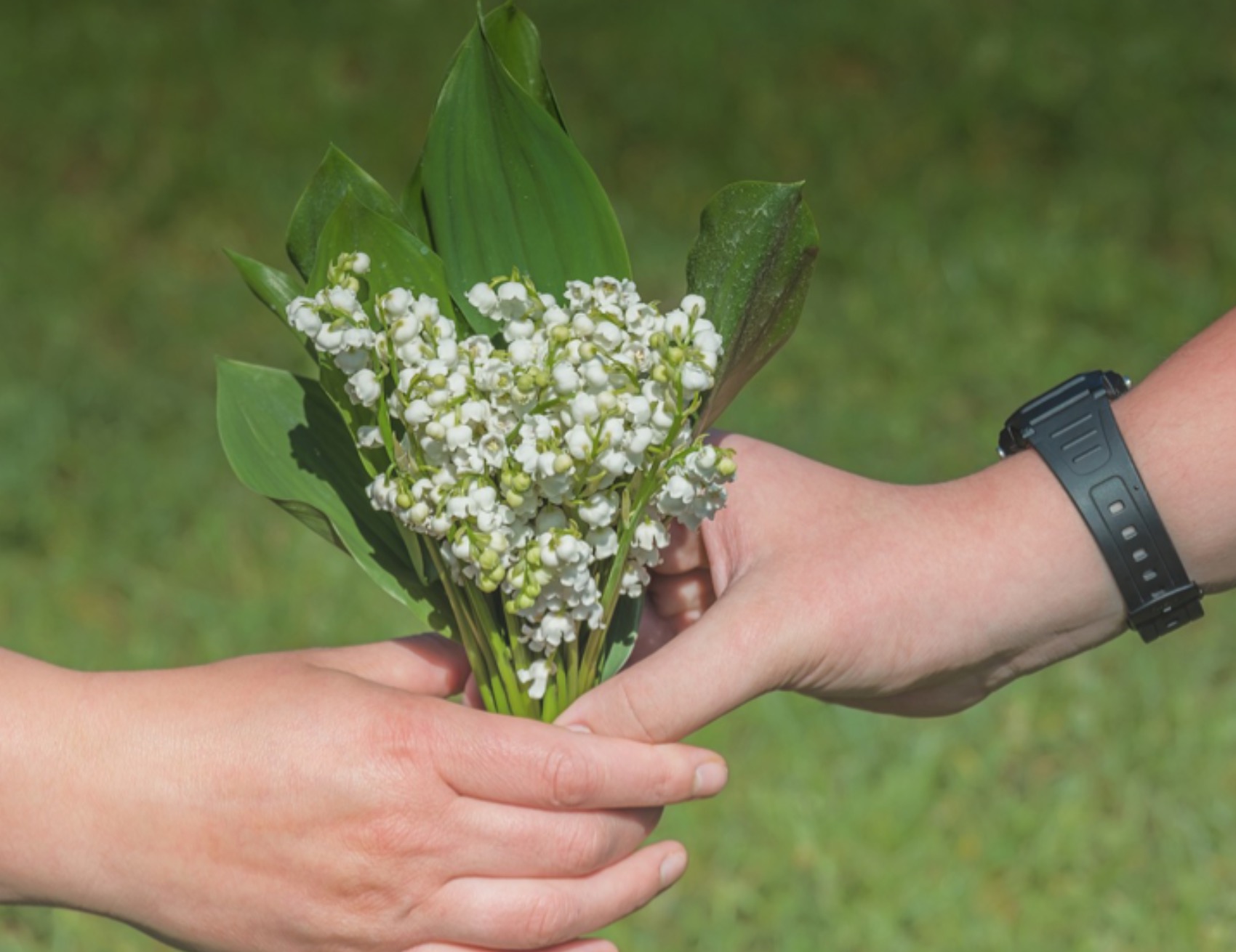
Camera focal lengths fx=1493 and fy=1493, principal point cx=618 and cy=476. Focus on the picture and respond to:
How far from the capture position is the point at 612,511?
3.46ft

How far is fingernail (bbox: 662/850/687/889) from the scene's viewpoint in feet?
4.14

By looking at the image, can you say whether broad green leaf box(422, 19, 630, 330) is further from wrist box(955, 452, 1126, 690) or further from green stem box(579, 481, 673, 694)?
wrist box(955, 452, 1126, 690)

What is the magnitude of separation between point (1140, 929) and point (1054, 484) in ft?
3.18

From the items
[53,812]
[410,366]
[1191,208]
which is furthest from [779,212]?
[1191,208]

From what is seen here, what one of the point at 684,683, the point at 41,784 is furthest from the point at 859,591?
the point at 41,784

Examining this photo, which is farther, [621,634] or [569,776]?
[621,634]

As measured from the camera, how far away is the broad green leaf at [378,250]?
3.58 feet

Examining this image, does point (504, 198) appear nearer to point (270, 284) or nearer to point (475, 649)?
point (270, 284)

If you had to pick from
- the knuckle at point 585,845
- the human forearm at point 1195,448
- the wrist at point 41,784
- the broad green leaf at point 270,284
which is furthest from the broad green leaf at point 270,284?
the human forearm at point 1195,448

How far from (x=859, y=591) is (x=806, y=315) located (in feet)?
6.62

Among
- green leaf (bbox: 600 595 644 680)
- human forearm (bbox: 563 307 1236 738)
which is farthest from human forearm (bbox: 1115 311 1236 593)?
green leaf (bbox: 600 595 644 680)

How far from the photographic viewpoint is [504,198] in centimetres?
119

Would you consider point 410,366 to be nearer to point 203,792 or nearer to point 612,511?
point 612,511

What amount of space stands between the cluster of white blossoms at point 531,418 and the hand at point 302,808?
0.49 ft
